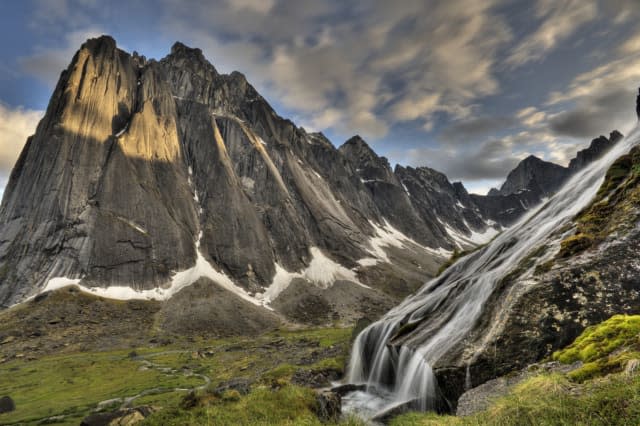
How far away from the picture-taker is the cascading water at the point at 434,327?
713 inches

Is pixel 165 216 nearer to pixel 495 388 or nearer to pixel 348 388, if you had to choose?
pixel 348 388

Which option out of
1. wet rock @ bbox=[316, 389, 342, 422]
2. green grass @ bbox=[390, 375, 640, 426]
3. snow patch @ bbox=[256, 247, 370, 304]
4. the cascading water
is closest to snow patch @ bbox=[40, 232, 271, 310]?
snow patch @ bbox=[256, 247, 370, 304]

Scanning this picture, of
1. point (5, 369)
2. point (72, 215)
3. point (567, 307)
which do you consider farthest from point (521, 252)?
point (72, 215)

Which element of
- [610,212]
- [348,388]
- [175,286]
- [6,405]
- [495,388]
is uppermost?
[175,286]

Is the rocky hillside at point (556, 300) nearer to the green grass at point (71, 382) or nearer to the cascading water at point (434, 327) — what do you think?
the cascading water at point (434, 327)

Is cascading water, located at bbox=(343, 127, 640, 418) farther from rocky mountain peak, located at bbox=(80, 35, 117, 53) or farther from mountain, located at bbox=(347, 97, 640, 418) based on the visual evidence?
rocky mountain peak, located at bbox=(80, 35, 117, 53)

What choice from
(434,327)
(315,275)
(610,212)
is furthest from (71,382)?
(315,275)

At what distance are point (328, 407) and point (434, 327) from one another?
8027 mm

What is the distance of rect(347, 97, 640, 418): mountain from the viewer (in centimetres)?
1338

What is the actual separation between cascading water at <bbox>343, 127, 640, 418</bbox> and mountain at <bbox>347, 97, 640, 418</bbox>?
98 mm

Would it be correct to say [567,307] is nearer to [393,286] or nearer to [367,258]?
[393,286]

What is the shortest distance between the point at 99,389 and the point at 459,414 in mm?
43990

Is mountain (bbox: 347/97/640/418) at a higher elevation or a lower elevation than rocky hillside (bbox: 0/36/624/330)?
lower

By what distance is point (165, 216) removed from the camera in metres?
129
